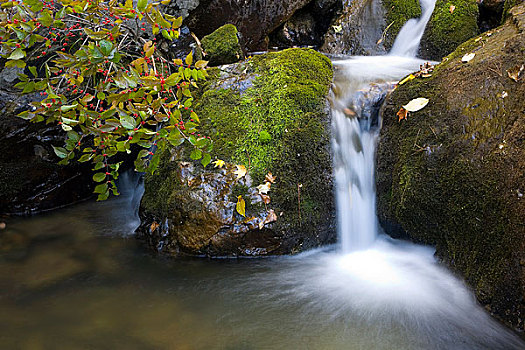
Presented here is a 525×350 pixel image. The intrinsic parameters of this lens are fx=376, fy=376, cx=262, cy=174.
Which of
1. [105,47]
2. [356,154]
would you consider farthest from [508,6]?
[105,47]

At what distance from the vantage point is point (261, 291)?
3.09 meters

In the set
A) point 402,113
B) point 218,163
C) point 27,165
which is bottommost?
point 218,163

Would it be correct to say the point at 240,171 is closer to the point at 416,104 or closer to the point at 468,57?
the point at 416,104

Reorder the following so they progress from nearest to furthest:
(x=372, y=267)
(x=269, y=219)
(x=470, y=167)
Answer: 1. (x=470, y=167)
2. (x=372, y=267)
3. (x=269, y=219)

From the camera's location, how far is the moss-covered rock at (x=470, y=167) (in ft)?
8.54

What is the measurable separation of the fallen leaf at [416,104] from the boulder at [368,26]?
4042mm

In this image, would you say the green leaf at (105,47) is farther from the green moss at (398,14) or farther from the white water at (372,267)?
the green moss at (398,14)

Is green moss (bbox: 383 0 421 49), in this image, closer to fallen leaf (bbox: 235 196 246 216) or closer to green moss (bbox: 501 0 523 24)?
green moss (bbox: 501 0 523 24)

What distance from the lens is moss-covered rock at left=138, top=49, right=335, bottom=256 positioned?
11.7 ft

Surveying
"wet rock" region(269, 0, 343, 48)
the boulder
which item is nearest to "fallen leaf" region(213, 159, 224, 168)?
"wet rock" region(269, 0, 343, 48)

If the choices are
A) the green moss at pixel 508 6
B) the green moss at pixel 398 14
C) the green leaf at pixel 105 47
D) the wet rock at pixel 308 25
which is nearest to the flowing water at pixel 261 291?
the green leaf at pixel 105 47

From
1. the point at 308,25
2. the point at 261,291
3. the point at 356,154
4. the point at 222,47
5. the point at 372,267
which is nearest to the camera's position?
the point at 261,291

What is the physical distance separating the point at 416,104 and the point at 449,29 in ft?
12.6

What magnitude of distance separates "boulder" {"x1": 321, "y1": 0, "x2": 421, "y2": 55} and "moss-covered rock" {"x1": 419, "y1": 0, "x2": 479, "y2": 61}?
68 centimetres
